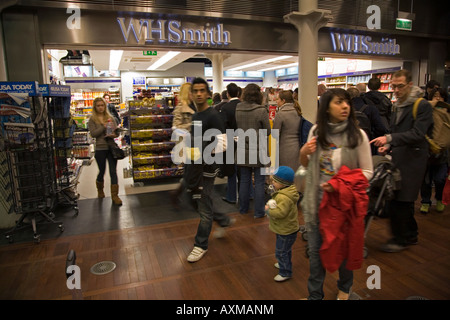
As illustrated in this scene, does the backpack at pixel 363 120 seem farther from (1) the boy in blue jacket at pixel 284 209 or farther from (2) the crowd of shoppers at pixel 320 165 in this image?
(1) the boy in blue jacket at pixel 284 209

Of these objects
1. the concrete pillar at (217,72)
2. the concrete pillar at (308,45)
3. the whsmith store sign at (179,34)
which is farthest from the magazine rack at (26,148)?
the concrete pillar at (217,72)

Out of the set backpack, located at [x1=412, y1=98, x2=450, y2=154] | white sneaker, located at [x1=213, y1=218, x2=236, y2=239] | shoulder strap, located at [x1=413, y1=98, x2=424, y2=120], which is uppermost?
shoulder strap, located at [x1=413, y1=98, x2=424, y2=120]

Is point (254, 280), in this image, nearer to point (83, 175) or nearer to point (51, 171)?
point (51, 171)

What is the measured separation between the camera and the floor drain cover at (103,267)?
3.08 metres

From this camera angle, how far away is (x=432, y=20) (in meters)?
8.38

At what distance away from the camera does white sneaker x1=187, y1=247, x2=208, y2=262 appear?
320 cm

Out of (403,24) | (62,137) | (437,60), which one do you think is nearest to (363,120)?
(62,137)

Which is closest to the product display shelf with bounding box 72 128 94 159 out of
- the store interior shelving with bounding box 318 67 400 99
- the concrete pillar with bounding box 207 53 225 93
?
the concrete pillar with bounding box 207 53 225 93

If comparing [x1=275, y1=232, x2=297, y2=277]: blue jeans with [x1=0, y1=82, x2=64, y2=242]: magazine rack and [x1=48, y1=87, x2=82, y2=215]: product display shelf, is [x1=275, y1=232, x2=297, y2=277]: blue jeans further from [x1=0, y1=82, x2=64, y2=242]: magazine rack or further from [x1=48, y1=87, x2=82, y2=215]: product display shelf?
[x1=48, y1=87, x2=82, y2=215]: product display shelf

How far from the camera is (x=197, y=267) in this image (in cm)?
310

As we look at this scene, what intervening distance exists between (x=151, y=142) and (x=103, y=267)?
3545 millimetres

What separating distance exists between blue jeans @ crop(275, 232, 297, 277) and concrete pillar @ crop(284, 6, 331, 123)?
4.11 metres

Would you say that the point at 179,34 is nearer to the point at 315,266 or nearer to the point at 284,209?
the point at 284,209

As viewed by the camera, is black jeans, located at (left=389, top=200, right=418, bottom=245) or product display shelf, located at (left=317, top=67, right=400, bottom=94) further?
product display shelf, located at (left=317, top=67, right=400, bottom=94)
